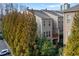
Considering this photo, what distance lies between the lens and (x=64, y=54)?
2.50 meters

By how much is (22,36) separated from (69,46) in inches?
21.3

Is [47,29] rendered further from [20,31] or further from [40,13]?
[20,31]

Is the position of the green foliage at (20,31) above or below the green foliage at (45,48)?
above

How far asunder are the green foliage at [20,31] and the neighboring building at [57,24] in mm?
211

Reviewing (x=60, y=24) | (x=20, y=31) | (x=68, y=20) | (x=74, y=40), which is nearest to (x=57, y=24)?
(x=60, y=24)

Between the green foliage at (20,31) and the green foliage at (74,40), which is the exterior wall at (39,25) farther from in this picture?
the green foliage at (74,40)

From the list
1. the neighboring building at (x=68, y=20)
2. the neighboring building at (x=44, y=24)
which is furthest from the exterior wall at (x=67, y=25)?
the neighboring building at (x=44, y=24)

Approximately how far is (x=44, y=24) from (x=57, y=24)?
0.49 feet

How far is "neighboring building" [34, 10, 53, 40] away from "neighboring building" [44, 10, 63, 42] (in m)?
0.04

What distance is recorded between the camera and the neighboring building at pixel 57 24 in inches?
98.5

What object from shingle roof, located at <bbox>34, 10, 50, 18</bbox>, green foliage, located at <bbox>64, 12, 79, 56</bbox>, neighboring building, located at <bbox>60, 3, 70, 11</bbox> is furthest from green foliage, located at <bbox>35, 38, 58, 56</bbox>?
neighboring building, located at <bbox>60, 3, 70, 11</bbox>

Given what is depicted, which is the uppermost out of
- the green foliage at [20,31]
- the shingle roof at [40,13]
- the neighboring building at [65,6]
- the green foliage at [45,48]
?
the neighboring building at [65,6]

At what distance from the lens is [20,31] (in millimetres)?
2514

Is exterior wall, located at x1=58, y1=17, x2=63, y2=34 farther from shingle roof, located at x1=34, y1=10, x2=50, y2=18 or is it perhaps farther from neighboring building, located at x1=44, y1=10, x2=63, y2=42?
shingle roof, located at x1=34, y1=10, x2=50, y2=18
